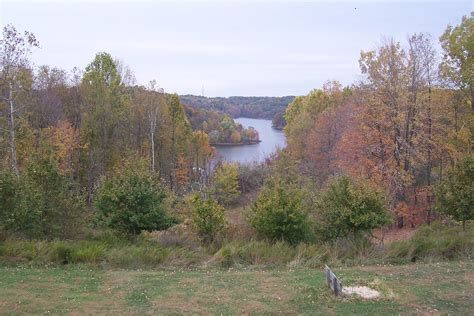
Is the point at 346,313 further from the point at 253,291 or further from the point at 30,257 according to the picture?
the point at 30,257

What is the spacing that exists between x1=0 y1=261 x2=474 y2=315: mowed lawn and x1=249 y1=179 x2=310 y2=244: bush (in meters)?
→ 3.04

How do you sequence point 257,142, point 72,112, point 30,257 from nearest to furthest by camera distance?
point 30,257, point 72,112, point 257,142

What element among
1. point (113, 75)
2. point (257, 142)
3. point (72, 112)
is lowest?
point (257, 142)

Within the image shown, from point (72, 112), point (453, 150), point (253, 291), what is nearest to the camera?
point (253, 291)

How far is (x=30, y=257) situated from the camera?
12.8 meters

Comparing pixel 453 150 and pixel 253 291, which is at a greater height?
pixel 453 150

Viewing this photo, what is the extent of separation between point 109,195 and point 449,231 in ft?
40.4

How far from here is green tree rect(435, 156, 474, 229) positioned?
15.4m

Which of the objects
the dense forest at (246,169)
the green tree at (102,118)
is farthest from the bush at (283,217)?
the green tree at (102,118)

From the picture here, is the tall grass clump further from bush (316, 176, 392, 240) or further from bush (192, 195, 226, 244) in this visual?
bush (192, 195, 226, 244)

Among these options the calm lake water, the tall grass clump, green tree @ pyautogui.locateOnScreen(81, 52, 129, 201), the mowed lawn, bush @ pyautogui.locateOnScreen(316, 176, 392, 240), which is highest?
green tree @ pyautogui.locateOnScreen(81, 52, 129, 201)

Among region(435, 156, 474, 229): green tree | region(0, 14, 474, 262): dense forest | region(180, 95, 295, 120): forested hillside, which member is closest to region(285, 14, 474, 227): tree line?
region(0, 14, 474, 262): dense forest

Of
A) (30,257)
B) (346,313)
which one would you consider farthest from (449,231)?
(30,257)

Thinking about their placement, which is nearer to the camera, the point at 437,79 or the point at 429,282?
the point at 429,282
